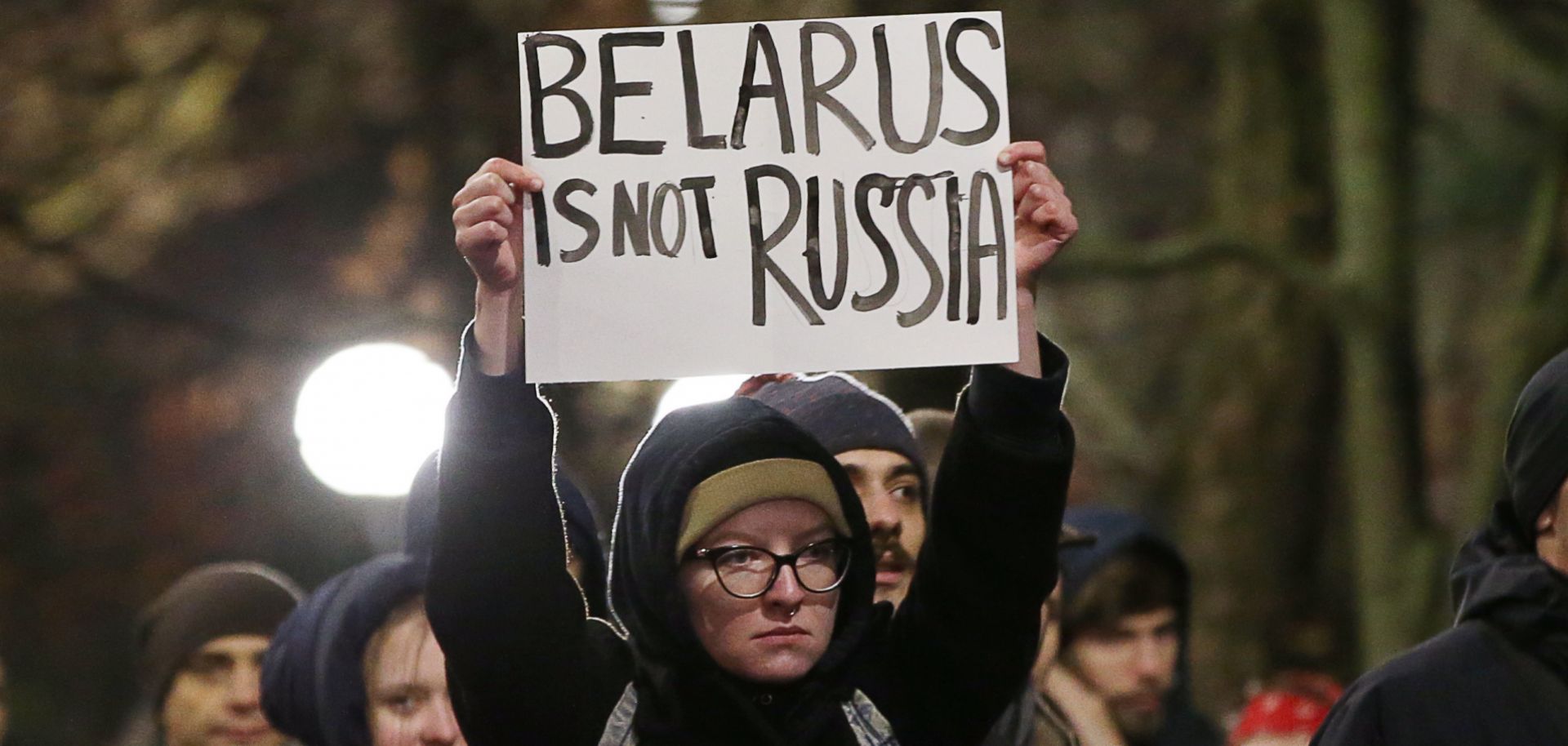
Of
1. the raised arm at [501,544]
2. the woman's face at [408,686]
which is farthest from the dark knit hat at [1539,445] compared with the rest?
the woman's face at [408,686]

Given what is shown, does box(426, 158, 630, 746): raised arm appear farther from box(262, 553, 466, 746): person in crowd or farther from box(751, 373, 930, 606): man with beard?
box(262, 553, 466, 746): person in crowd

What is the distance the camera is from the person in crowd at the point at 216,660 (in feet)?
17.6

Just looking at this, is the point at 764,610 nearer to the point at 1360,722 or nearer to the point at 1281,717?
the point at 1360,722

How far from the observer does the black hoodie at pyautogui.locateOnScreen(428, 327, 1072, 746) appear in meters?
3.27

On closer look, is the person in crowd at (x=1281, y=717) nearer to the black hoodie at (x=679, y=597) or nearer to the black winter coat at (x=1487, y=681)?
the black winter coat at (x=1487, y=681)

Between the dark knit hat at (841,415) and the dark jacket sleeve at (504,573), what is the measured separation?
0.79m

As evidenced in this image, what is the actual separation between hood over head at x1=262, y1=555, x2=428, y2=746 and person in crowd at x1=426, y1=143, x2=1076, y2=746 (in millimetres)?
950

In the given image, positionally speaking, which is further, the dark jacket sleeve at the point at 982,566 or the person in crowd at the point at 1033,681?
the person in crowd at the point at 1033,681

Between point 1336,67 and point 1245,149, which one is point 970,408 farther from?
point 1245,149

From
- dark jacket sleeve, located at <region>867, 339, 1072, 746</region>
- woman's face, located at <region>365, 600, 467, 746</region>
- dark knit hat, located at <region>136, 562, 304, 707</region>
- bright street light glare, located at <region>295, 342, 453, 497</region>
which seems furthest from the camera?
bright street light glare, located at <region>295, 342, 453, 497</region>

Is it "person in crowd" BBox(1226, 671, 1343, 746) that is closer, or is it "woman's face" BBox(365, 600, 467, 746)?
"woman's face" BBox(365, 600, 467, 746)

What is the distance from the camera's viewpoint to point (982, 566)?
3.42m

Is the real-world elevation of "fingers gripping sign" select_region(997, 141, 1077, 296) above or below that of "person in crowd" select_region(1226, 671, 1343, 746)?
above

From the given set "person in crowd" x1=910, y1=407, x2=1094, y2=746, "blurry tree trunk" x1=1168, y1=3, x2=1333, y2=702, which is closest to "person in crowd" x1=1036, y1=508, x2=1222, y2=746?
"person in crowd" x1=910, y1=407, x2=1094, y2=746
